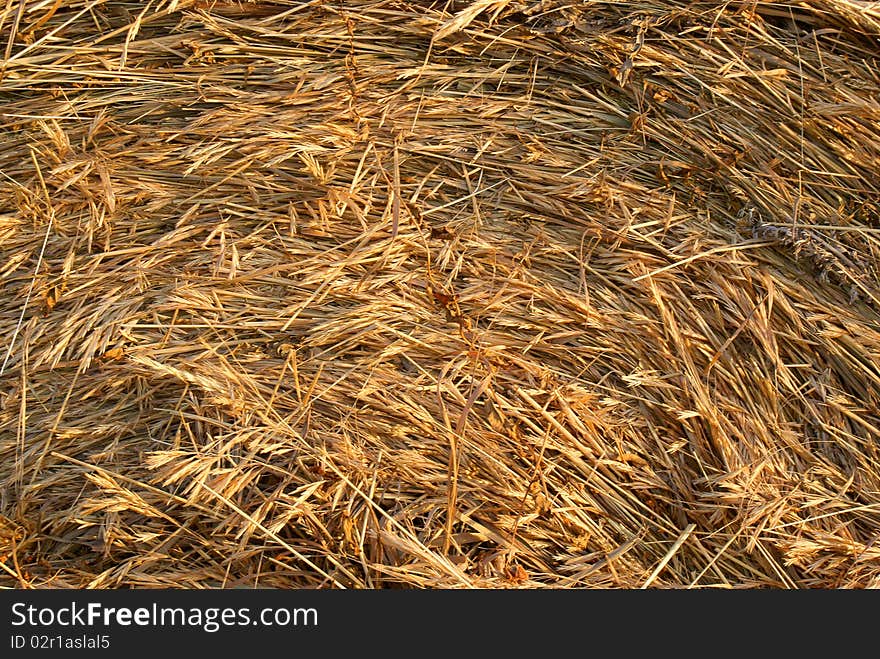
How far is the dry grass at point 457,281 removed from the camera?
1551 millimetres

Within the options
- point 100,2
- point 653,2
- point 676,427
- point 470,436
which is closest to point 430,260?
point 470,436

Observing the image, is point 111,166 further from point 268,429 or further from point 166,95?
point 268,429

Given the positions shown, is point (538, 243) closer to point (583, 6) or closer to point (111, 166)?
point (583, 6)

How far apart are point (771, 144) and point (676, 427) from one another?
646mm

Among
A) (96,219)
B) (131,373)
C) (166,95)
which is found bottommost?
(131,373)

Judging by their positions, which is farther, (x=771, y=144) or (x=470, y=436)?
(x=771, y=144)

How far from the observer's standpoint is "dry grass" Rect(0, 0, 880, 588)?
1.55m

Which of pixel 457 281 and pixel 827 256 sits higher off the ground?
pixel 827 256

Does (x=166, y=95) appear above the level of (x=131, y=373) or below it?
above

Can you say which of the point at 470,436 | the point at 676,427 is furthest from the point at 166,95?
the point at 676,427

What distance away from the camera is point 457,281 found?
1680 mm

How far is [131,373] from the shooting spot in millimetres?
1594

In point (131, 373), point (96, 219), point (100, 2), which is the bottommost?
point (131, 373)

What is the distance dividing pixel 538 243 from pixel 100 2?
1065 mm
